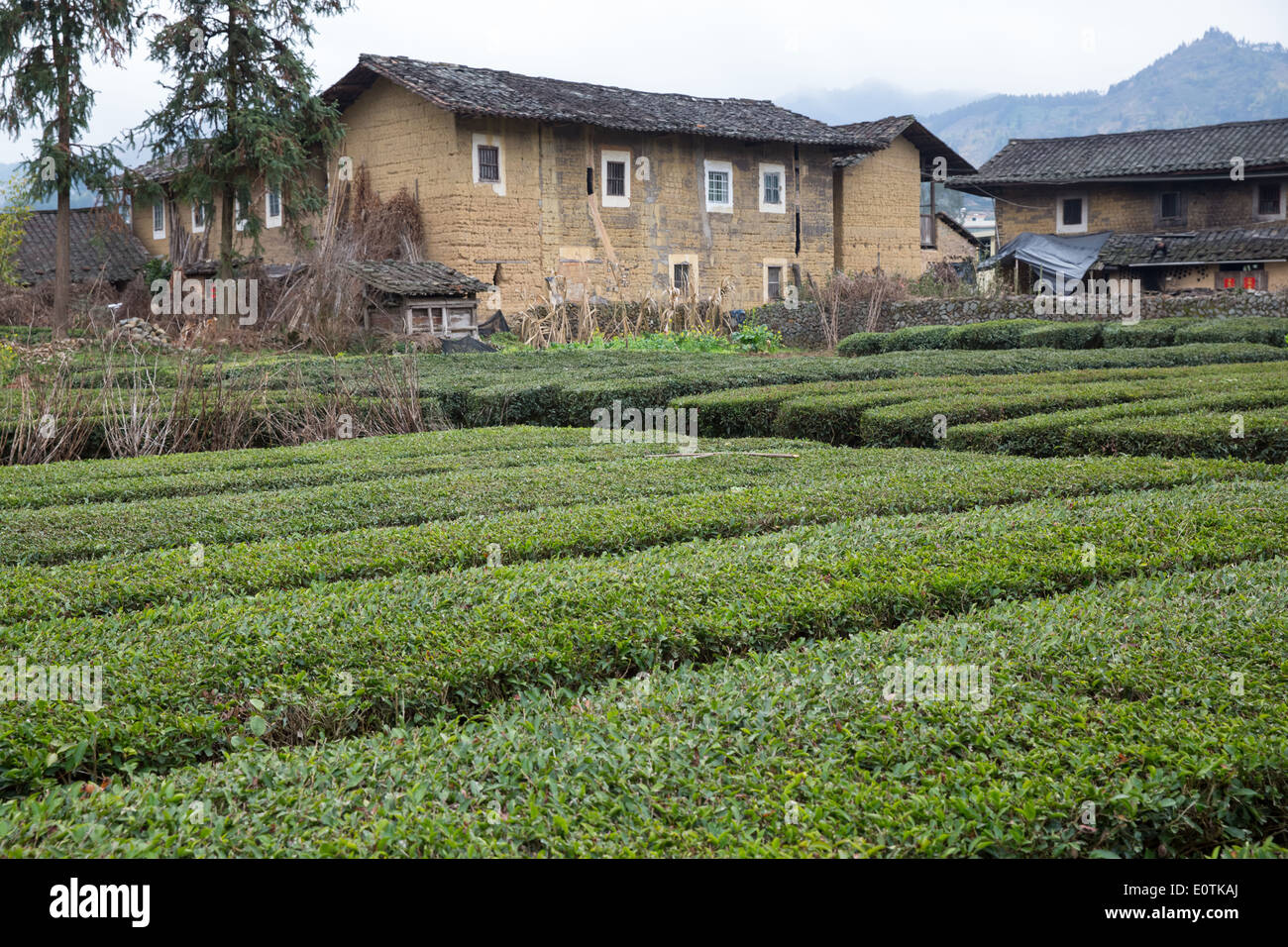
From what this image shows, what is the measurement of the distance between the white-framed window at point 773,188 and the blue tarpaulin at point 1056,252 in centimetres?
861

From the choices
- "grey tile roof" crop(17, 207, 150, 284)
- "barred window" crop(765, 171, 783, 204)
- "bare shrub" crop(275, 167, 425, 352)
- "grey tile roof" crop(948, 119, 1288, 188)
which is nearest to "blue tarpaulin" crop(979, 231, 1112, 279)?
"grey tile roof" crop(948, 119, 1288, 188)

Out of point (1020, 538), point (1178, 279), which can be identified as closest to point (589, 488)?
point (1020, 538)

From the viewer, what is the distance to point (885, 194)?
39.7 meters

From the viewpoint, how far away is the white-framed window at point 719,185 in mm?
35062

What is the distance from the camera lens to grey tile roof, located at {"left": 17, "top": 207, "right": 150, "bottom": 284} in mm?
39969

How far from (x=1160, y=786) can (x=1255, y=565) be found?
105 inches

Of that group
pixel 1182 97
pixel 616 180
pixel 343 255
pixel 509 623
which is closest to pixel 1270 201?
pixel 616 180

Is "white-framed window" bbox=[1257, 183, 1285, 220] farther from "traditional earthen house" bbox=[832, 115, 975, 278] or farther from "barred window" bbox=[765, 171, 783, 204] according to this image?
"barred window" bbox=[765, 171, 783, 204]

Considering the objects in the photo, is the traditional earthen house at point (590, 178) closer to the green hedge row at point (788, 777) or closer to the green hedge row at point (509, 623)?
the green hedge row at point (509, 623)
